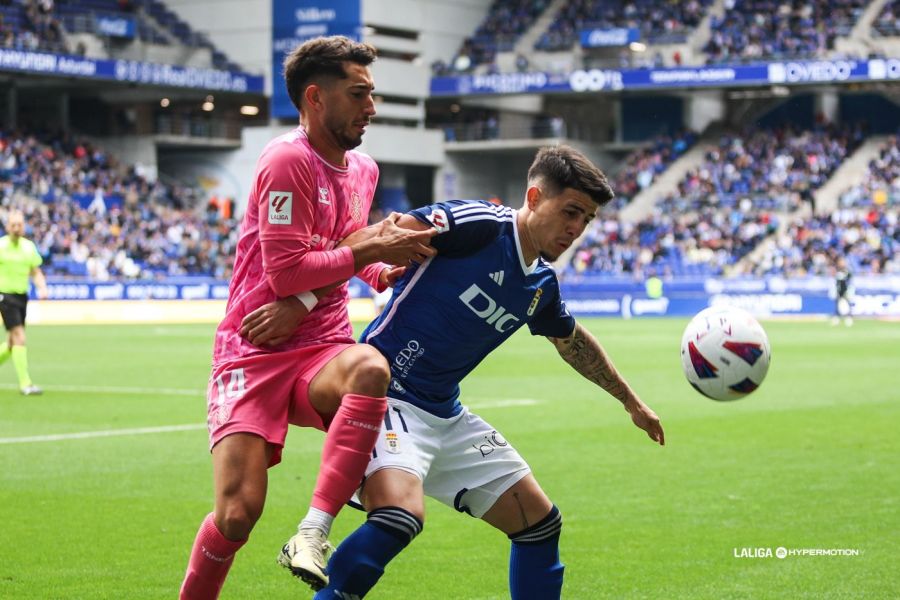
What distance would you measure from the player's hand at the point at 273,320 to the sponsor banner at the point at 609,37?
5330 centimetres

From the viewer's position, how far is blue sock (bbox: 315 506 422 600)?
189 inches

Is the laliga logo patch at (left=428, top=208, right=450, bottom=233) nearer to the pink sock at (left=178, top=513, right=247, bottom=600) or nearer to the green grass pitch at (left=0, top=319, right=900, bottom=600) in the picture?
the pink sock at (left=178, top=513, right=247, bottom=600)

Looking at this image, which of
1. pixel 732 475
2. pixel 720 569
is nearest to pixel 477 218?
pixel 720 569

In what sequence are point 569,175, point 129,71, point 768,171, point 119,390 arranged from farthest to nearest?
1. point 129,71
2. point 768,171
3. point 119,390
4. point 569,175

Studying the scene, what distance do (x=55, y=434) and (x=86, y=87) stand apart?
4617 centimetres

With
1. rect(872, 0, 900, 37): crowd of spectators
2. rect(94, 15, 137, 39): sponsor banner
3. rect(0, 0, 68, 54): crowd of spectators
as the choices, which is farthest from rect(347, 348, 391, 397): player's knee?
rect(94, 15, 137, 39): sponsor banner

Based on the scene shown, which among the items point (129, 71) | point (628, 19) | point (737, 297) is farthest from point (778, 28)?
point (129, 71)

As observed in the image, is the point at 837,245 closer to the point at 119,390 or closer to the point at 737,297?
the point at 737,297

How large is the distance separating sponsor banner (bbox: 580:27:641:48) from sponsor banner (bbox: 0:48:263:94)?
14.4 m

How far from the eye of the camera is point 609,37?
57125mm

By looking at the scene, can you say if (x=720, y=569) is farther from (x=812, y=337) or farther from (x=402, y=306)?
(x=812, y=337)

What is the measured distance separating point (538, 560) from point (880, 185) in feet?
150

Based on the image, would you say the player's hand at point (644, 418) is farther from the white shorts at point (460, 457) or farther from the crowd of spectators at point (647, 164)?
the crowd of spectators at point (647, 164)

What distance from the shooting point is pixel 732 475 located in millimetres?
10664
